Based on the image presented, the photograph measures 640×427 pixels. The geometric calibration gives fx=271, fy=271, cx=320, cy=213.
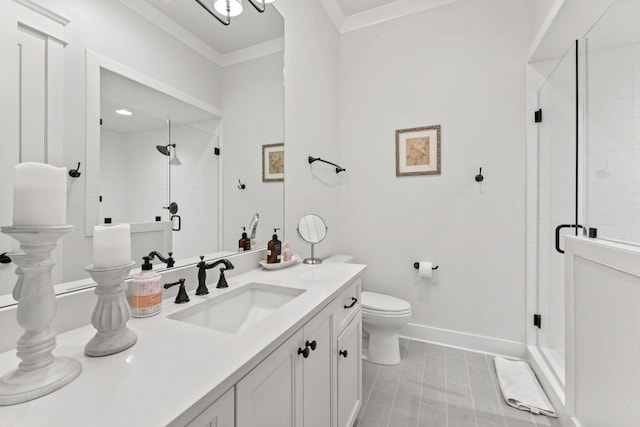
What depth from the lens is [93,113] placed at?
0.83 metres

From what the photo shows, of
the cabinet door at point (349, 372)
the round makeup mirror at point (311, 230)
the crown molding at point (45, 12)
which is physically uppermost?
the crown molding at point (45, 12)

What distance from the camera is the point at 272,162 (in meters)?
1.69

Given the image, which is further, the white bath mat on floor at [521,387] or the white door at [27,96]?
the white bath mat on floor at [521,387]

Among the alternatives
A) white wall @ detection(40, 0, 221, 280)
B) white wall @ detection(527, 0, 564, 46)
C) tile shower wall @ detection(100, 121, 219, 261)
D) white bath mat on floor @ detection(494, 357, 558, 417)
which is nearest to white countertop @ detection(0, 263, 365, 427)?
white wall @ detection(40, 0, 221, 280)

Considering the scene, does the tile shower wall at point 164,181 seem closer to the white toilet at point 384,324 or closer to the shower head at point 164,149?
the shower head at point 164,149

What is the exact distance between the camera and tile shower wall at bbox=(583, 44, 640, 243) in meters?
1.14

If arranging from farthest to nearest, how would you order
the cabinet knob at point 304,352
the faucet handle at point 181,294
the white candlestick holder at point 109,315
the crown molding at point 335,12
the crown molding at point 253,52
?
the crown molding at point 335,12 < the crown molding at point 253,52 < the faucet handle at point 181,294 < the cabinet knob at point 304,352 < the white candlestick holder at point 109,315

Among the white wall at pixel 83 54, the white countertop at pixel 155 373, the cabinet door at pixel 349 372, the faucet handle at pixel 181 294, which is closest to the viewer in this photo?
the white countertop at pixel 155 373

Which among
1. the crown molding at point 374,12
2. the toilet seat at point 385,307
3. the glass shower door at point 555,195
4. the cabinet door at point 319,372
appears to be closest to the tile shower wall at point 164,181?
the cabinet door at point 319,372

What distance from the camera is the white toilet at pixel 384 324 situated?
196 cm

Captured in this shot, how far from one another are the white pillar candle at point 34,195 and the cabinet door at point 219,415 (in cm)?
48

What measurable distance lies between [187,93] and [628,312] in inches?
76.7

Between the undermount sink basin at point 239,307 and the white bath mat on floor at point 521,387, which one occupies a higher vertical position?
the undermount sink basin at point 239,307

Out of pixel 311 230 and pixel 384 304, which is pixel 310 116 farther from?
pixel 384 304
